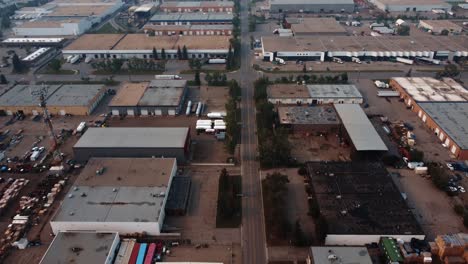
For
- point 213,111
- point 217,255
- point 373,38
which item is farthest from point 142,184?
point 373,38

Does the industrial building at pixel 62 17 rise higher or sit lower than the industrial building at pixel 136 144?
higher

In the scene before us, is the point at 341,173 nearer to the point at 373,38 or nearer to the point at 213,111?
the point at 213,111

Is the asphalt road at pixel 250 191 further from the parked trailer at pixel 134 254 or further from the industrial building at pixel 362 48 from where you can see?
the industrial building at pixel 362 48

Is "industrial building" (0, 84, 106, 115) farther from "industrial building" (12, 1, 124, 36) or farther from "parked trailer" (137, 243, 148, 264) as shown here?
"industrial building" (12, 1, 124, 36)

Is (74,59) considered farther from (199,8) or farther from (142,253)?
(142,253)

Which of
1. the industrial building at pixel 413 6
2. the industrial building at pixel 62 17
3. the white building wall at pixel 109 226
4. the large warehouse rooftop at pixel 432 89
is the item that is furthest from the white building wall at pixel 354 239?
the industrial building at pixel 413 6

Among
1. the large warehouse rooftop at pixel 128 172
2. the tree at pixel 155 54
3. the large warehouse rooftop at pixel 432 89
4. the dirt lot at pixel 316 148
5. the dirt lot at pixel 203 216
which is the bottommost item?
the dirt lot at pixel 203 216
